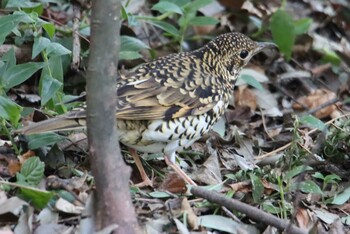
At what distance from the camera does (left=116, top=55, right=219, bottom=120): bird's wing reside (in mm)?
5195

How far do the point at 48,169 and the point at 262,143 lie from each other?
6.79ft

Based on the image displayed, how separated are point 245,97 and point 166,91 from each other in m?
2.30

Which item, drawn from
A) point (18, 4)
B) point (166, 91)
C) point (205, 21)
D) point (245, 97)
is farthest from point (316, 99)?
point (18, 4)

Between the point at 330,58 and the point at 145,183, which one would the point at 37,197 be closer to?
the point at 145,183

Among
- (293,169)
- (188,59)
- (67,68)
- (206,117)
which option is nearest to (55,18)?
(67,68)

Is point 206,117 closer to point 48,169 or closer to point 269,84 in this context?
point 48,169

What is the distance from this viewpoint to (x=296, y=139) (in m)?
5.66

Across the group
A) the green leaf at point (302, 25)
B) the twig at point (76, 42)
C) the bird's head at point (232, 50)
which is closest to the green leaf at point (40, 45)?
the twig at point (76, 42)

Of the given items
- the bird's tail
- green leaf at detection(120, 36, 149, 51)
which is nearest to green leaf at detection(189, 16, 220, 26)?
green leaf at detection(120, 36, 149, 51)

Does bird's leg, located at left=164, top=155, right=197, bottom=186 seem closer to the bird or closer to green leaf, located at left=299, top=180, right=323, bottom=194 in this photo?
the bird

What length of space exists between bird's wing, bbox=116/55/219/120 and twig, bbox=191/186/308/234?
25.8 inches

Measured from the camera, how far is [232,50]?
20.3 ft

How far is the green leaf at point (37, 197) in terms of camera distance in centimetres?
457

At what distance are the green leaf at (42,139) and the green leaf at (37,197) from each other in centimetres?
65
